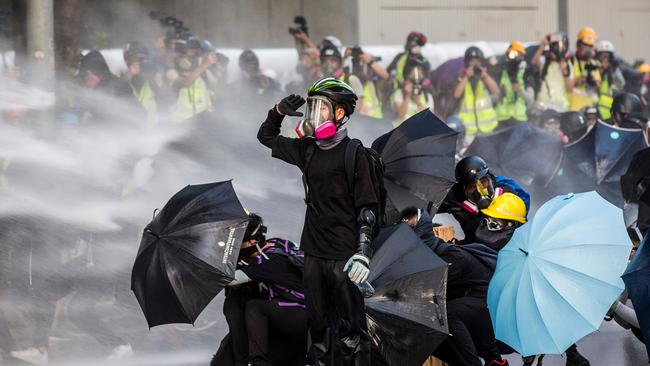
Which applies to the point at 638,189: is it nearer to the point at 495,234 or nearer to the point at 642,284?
the point at 495,234

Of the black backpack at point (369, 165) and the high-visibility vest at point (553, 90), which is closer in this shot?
the black backpack at point (369, 165)

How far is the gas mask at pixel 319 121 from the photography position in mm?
6035

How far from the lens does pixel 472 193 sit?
25.3ft

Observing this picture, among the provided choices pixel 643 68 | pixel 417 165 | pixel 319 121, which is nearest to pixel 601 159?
pixel 643 68

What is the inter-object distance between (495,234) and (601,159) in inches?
201

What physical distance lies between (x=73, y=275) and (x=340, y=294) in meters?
4.53

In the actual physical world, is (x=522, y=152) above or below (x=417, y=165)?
below

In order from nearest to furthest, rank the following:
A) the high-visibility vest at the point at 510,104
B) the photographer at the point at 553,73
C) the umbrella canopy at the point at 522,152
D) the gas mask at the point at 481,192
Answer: the gas mask at the point at 481,192, the umbrella canopy at the point at 522,152, the high-visibility vest at the point at 510,104, the photographer at the point at 553,73

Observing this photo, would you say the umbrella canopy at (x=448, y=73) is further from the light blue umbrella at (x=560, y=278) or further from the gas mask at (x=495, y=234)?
the light blue umbrella at (x=560, y=278)

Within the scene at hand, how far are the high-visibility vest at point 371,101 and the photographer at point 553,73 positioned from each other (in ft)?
7.53

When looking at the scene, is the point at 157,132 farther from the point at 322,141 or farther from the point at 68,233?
the point at 322,141

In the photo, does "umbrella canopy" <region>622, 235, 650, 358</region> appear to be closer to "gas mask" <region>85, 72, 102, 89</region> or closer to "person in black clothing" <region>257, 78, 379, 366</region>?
"person in black clothing" <region>257, 78, 379, 366</region>

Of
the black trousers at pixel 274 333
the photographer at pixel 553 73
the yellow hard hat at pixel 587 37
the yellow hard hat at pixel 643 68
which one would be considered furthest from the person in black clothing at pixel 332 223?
the yellow hard hat at pixel 643 68

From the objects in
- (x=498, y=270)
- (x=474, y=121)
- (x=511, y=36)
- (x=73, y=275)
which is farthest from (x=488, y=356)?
(x=511, y=36)
